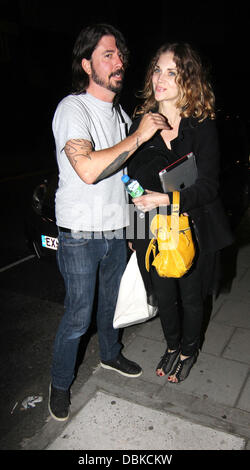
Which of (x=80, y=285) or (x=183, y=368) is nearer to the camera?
(x=80, y=285)

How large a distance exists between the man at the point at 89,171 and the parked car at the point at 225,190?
4.91 ft

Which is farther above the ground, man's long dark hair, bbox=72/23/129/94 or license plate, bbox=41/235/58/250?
man's long dark hair, bbox=72/23/129/94

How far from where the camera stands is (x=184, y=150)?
2.19m

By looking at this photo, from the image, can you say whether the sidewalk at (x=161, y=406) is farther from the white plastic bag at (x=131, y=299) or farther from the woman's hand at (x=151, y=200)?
the woman's hand at (x=151, y=200)

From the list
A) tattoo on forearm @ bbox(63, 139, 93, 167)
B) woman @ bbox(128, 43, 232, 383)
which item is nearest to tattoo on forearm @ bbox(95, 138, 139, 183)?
tattoo on forearm @ bbox(63, 139, 93, 167)

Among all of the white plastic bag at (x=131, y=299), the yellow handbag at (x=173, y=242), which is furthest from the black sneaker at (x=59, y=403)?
the yellow handbag at (x=173, y=242)

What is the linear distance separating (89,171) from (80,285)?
69cm

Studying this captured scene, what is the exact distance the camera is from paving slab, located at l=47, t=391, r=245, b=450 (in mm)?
2117

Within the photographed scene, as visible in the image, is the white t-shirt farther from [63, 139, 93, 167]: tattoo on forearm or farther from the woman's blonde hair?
the woman's blonde hair

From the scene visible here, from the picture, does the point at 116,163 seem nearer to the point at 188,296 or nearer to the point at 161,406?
the point at 188,296

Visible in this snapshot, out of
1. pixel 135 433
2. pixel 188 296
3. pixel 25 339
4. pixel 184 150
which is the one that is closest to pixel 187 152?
pixel 184 150

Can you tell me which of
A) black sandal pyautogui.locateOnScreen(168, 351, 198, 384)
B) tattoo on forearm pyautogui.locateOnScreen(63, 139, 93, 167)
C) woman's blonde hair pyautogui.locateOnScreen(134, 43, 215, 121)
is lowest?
black sandal pyautogui.locateOnScreen(168, 351, 198, 384)

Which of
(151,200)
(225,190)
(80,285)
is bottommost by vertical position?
(225,190)

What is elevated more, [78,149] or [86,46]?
[86,46]
